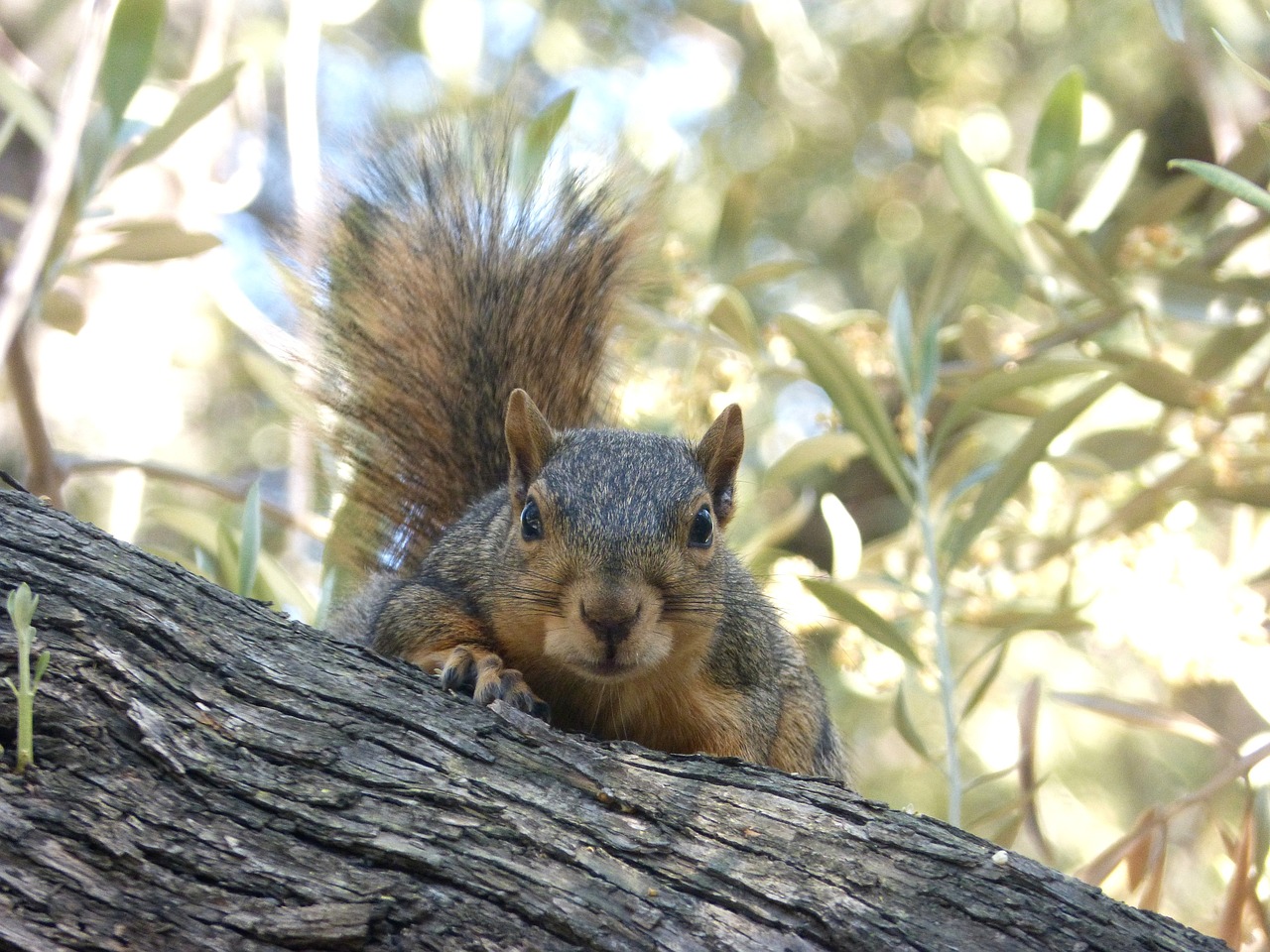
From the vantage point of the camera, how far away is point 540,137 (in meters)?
2.56

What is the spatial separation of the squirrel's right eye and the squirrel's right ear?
0.44 ft

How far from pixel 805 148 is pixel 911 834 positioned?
14.0ft

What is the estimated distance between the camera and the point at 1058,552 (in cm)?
277

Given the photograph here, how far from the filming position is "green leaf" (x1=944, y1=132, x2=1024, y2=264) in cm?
245

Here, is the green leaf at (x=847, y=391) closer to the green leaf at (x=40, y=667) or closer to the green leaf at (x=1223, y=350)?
the green leaf at (x=1223, y=350)

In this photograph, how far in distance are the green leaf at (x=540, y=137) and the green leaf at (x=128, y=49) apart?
69 centimetres

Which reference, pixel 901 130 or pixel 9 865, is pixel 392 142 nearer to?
pixel 9 865

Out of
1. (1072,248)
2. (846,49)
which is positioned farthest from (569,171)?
(846,49)

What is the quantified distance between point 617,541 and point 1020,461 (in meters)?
0.87

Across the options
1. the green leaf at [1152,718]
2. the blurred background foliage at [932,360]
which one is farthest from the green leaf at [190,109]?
the green leaf at [1152,718]

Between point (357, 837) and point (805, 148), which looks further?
point (805, 148)

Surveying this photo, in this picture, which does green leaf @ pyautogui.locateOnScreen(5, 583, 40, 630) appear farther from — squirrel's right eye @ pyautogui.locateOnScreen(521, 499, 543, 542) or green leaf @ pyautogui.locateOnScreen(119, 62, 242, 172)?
green leaf @ pyautogui.locateOnScreen(119, 62, 242, 172)

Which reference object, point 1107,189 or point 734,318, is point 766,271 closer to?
point 734,318

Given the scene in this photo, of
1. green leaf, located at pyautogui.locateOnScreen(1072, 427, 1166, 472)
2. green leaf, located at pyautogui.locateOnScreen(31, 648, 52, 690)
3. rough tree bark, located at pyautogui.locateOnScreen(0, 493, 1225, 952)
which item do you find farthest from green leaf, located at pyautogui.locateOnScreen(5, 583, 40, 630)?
green leaf, located at pyautogui.locateOnScreen(1072, 427, 1166, 472)
